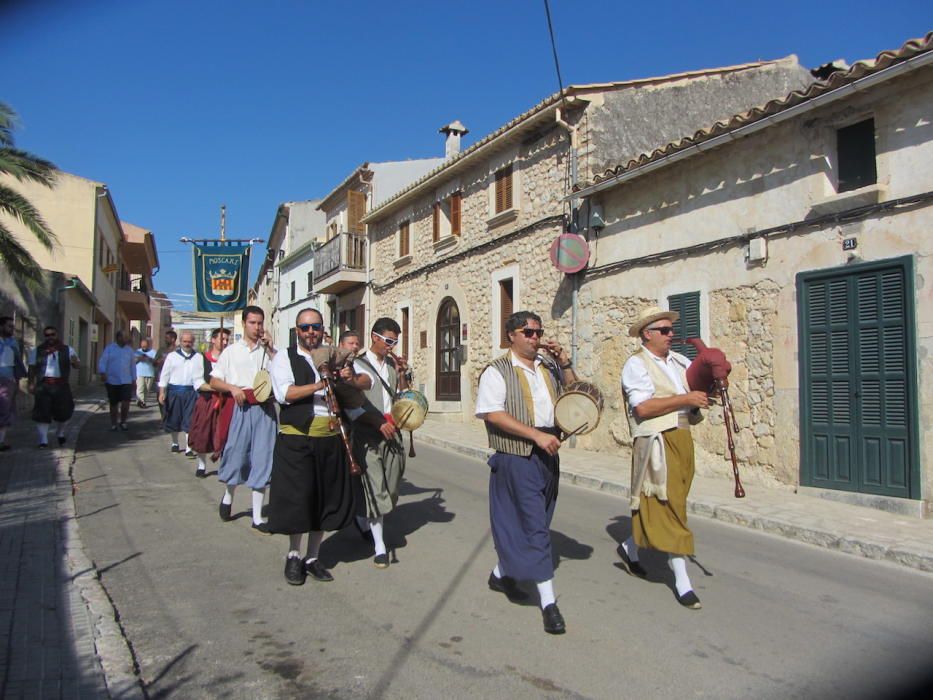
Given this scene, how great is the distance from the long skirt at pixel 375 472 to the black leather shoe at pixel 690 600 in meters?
2.17

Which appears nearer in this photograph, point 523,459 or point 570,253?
point 523,459

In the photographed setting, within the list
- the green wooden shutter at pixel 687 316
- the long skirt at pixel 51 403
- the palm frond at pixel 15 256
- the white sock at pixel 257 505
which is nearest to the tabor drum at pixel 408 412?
the white sock at pixel 257 505

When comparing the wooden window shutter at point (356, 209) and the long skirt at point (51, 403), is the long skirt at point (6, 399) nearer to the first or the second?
the long skirt at point (51, 403)

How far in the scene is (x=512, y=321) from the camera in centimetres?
451

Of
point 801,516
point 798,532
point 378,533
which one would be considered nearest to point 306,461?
point 378,533

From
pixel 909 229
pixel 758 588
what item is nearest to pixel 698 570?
pixel 758 588

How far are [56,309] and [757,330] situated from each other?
17.8m

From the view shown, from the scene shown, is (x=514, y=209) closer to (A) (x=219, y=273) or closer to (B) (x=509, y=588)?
(A) (x=219, y=273)

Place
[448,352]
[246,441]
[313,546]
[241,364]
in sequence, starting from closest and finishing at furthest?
1. [313,546]
2. [246,441]
3. [241,364]
4. [448,352]

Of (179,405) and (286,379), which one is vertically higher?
(286,379)

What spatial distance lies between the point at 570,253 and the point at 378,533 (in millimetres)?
8778

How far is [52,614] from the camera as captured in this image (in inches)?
158

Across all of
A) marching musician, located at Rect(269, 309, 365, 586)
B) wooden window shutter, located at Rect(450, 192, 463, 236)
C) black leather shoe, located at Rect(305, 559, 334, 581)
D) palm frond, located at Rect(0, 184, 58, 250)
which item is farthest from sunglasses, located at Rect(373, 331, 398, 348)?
wooden window shutter, located at Rect(450, 192, 463, 236)

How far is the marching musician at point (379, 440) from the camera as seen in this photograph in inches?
211
